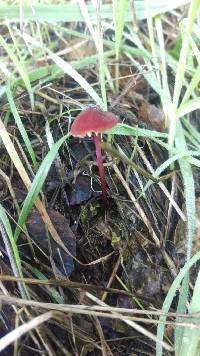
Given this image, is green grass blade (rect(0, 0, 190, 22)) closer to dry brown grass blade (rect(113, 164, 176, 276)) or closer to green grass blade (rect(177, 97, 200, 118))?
green grass blade (rect(177, 97, 200, 118))

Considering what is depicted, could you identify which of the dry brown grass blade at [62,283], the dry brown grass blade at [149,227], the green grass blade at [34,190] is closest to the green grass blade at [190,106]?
the dry brown grass blade at [149,227]

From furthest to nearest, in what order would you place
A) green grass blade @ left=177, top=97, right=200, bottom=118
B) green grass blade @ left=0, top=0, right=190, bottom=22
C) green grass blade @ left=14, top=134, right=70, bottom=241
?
green grass blade @ left=0, top=0, right=190, bottom=22
green grass blade @ left=177, top=97, right=200, bottom=118
green grass blade @ left=14, top=134, right=70, bottom=241

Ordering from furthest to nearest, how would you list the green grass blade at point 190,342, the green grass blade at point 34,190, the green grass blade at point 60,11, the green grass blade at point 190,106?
the green grass blade at point 60,11
the green grass blade at point 190,106
the green grass blade at point 34,190
the green grass blade at point 190,342

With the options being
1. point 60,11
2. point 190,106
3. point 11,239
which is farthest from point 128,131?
point 60,11

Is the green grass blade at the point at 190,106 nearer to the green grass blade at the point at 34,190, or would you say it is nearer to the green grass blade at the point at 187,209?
the green grass blade at the point at 187,209

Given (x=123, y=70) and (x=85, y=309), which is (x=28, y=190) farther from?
(x=123, y=70)

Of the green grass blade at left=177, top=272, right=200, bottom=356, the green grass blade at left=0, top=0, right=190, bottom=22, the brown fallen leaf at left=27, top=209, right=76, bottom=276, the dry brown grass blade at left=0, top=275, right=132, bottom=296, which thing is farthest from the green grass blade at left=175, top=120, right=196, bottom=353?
the green grass blade at left=0, top=0, right=190, bottom=22

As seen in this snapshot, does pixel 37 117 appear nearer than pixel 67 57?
Yes

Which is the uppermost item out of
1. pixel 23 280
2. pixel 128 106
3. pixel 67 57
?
pixel 67 57

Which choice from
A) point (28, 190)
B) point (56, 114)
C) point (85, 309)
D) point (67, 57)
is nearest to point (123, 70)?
point (67, 57)
